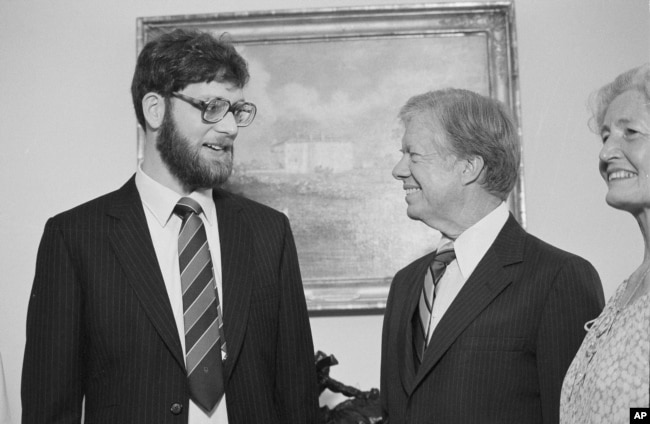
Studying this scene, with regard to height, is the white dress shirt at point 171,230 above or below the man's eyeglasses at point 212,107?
below

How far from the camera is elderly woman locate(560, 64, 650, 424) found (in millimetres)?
1565

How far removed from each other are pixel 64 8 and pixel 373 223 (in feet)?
5.12

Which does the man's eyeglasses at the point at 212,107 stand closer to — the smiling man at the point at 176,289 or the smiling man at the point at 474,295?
the smiling man at the point at 176,289

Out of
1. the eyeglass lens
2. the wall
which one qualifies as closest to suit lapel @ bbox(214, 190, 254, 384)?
the eyeglass lens

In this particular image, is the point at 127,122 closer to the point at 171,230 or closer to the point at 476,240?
the point at 171,230

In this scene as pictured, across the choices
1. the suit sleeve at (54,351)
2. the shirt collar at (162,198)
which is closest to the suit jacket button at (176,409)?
the suit sleeve at (54,351)

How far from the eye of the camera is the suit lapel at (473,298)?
2.14 m

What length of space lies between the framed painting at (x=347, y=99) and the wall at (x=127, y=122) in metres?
0.11

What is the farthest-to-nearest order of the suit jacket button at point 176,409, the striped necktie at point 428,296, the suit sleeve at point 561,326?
1. the striped necktie at point 428,296
2. the suit jacket button at point 176,409
3. the suit sleeve at point 561,326

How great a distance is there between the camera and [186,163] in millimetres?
2471

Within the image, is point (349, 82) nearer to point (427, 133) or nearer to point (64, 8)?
point (427, 133)

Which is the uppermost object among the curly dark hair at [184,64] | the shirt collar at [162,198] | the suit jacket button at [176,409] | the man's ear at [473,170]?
the curly dark hair at [184,64]

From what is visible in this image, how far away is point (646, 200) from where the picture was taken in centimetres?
181

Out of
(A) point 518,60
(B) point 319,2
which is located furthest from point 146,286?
(A) point 518,60
